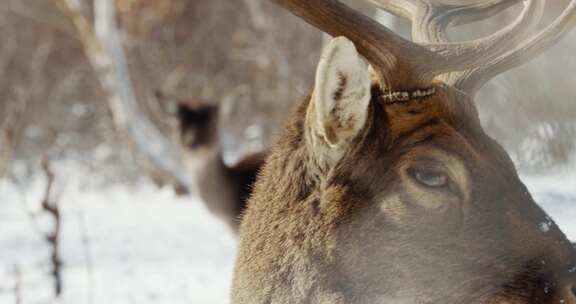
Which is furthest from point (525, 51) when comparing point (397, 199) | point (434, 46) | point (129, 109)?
Answer: point (129, 109)

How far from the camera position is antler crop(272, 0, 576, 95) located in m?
2.52

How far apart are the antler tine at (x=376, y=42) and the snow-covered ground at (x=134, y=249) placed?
1015 mm

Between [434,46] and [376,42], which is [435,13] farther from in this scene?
[376,42]

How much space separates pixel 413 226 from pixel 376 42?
562 millimetres

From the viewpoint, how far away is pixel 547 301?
7.86 ft

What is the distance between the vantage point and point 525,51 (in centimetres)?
286

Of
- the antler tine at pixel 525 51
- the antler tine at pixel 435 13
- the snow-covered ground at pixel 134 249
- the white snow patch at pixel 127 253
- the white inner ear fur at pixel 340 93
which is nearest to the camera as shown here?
the white inner ear fur at pixel 340 93

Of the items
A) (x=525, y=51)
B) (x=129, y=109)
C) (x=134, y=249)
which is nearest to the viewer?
(x=525, y=51)

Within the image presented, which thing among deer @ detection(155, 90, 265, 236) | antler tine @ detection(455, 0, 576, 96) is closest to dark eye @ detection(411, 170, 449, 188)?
antler tine @ detection(455, 0, 576, 96)

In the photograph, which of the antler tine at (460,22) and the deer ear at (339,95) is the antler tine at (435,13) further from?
the deer ear at (339,95)

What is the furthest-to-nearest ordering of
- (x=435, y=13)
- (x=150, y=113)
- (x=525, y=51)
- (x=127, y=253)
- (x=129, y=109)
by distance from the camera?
1. (x=150, y=113)
2. (x=129, y=109)
3. (x=127, y=253)
4. (x=435, y=13)
5. (x=525, y=51)

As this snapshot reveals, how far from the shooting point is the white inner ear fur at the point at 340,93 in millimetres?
2400

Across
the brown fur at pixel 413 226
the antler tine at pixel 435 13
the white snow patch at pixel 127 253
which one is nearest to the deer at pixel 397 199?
the brown fur at pixel 413 226

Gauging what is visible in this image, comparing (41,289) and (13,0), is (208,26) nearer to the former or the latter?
(13,0)
